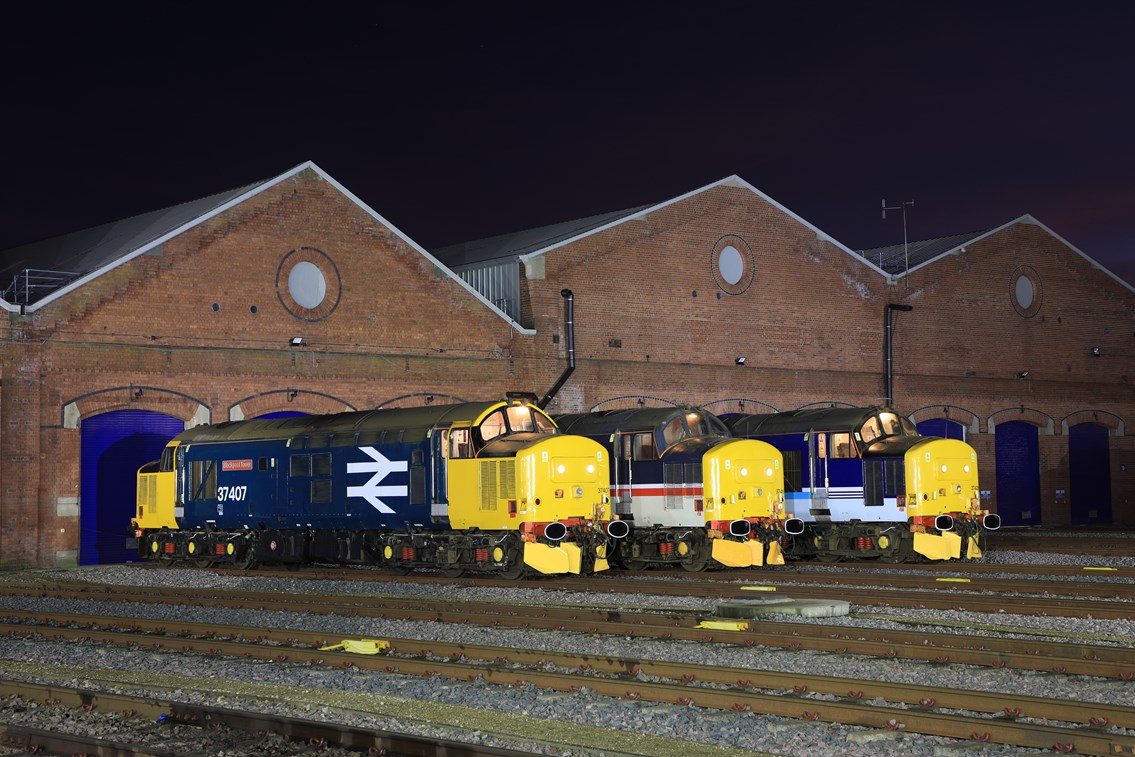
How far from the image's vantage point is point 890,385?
150 feet

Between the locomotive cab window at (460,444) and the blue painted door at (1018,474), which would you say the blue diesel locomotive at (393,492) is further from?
the blue painted door at (1018,474)

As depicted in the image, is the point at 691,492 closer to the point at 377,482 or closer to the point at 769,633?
the point at 377,482

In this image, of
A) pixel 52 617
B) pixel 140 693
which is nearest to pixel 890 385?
pixel 52 617

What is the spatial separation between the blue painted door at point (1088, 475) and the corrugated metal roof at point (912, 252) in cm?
814

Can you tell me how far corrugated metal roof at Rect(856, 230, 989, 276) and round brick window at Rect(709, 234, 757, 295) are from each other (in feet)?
18.7

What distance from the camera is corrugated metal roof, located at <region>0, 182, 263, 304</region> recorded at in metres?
34.4

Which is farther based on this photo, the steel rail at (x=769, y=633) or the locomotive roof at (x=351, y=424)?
the locomotive roof at (x=351, y=424)

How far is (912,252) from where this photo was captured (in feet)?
171

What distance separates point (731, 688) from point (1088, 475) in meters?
→ 41.5

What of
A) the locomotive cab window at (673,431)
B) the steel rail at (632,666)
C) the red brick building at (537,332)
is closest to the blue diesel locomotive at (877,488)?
the locomotive cab window at (673,431)

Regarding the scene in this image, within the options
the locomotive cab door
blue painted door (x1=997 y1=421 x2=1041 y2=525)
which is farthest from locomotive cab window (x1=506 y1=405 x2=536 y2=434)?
blue painted door (x1=997 y1=421 x2=1041 y2=525)

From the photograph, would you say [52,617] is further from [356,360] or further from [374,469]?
[356,360]

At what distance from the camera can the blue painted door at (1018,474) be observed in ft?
156

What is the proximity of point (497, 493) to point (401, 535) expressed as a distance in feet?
10.0
